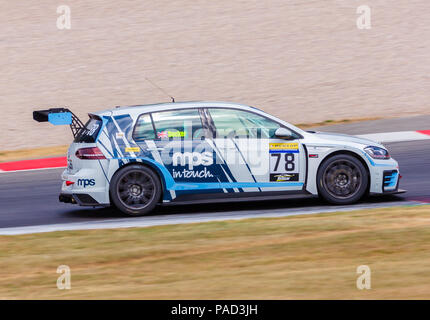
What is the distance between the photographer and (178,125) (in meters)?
10.8

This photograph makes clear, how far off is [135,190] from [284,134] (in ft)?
7.15

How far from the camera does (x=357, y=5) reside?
89.8 ft

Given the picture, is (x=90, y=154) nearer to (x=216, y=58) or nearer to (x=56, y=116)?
(x=56, y=116)

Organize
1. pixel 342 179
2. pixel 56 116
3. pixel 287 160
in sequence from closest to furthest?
pixel 287 160 → pixel 342 179 → pixel 56 116

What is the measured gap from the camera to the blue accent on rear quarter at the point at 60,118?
11367 millimetres

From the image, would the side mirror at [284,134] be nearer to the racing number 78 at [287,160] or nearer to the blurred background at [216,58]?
the racing number 78 at [287,160]

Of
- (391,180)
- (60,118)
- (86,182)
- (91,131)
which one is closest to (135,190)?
(86,182)

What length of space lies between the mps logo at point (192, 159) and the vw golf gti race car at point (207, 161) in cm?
1

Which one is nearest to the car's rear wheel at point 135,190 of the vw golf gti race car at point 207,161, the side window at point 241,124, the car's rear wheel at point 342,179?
the vw golf gti race car at point 207,161

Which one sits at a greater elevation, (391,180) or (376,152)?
(376,152)

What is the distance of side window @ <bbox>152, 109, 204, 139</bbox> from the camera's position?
422 inches

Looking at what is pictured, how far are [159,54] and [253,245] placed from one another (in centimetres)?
1713

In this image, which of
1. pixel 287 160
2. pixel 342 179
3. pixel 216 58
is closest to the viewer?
pixel 287 160
